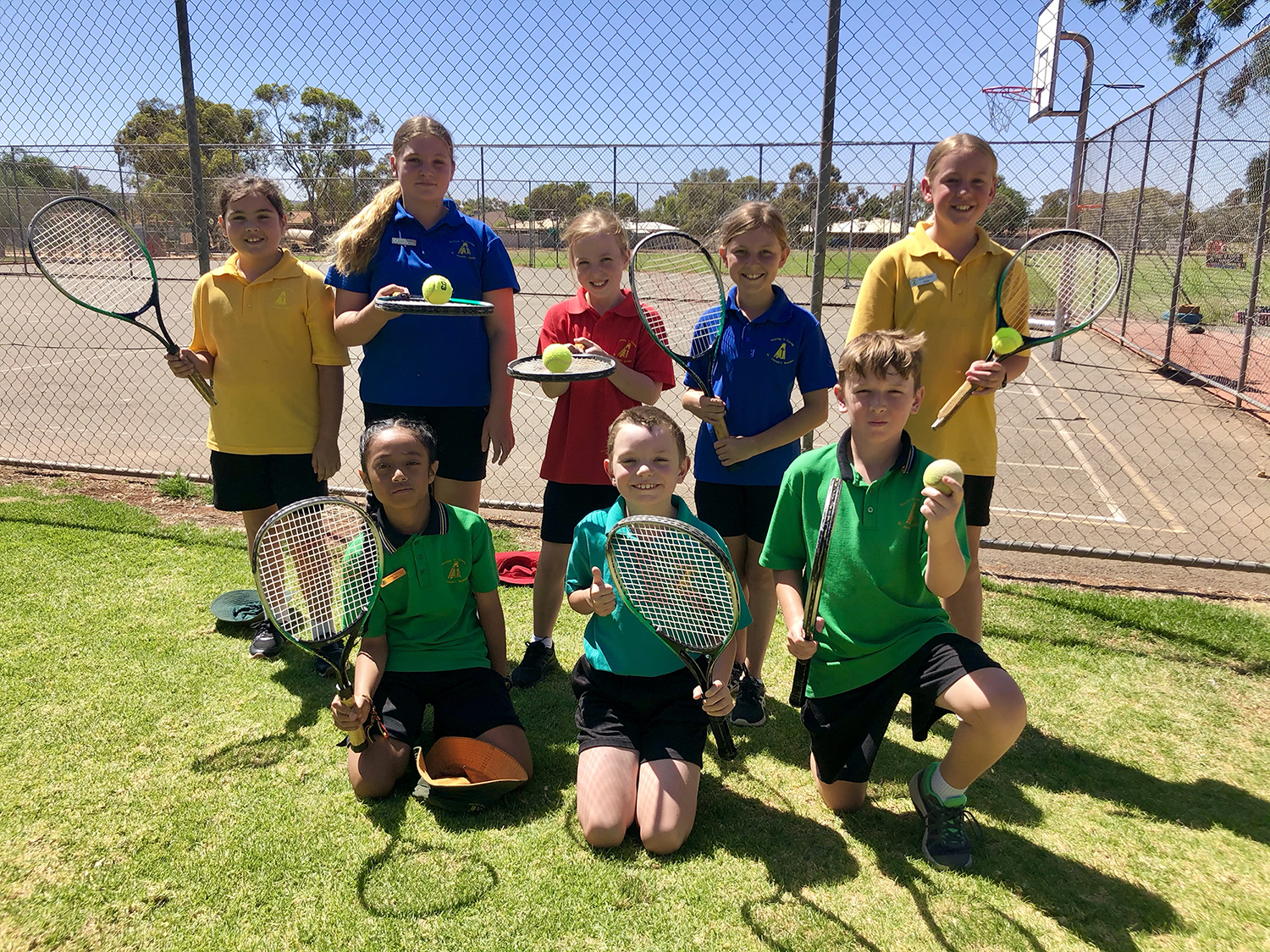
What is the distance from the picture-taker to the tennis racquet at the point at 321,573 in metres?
2.63

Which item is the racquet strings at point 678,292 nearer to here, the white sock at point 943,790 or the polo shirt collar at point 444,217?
the polo shirt collar at point 444,217

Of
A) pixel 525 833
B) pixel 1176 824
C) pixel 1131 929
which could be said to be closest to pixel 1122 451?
pixel 1176 824

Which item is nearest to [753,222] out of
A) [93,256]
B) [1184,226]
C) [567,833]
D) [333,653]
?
[333,653]

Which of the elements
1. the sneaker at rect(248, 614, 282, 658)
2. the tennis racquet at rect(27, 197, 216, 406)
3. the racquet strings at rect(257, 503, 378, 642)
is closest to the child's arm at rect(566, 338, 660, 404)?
the racquet strings at rect(257, 503, 378, 642)

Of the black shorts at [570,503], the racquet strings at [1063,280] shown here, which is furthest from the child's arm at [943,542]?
the black shorts at [570,503]

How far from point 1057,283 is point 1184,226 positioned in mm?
9418

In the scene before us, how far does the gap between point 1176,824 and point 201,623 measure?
415cm

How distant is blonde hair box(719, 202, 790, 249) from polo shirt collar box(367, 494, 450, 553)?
145 centimetres

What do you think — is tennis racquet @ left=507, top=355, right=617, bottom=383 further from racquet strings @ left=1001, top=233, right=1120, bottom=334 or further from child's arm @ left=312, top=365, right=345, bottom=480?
racquet strings @ left=1001, top=233, right=1120, bottom=334

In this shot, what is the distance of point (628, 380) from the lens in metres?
3.49

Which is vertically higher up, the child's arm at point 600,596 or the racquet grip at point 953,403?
the racquet grip at point 953,403

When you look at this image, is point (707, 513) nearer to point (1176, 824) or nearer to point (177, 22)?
point (1176, 824)

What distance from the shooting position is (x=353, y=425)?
8.97m

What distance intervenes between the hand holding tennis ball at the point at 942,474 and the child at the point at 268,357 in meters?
2.48
